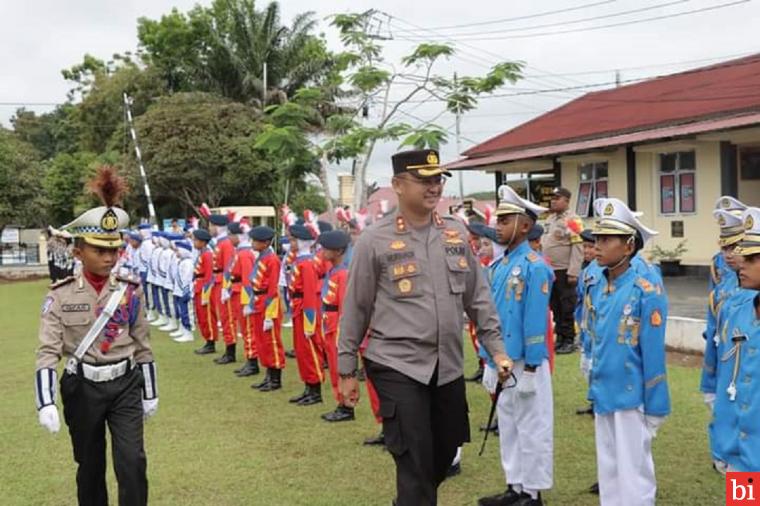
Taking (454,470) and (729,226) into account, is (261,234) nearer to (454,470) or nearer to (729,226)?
(454,470)

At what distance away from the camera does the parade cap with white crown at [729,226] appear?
4996 mm

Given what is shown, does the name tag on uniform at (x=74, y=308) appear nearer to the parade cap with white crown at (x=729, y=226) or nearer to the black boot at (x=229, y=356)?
the parade cap with white crown at (x=729, y=226)

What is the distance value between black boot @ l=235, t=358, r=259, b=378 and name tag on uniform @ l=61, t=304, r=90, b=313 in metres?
5.73

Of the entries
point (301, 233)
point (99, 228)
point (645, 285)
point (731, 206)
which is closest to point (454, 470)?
point (645, 285)

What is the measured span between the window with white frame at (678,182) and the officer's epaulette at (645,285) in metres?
15.6

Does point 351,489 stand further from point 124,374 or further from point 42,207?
point 42,207

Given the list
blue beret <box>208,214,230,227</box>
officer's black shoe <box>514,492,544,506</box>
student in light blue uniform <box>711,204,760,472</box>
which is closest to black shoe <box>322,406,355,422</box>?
officer's black shoe <box>514,492,544,506</box>

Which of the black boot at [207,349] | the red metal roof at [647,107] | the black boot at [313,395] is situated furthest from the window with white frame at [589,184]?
the black boot at [313,395]

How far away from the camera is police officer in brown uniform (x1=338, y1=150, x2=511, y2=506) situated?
3812 millimetres

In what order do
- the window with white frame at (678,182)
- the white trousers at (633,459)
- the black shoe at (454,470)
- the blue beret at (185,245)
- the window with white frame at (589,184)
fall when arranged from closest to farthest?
1. the white trousers at (633,459)
2. the black shoe at (454,470)
3. the blue beret at (185,245)
4. the window with white frame at (678,182)
5. the window with white frame at (589,184)

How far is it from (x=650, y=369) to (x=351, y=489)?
92.2 inches

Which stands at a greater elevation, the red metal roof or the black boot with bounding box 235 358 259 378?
the red metal roof

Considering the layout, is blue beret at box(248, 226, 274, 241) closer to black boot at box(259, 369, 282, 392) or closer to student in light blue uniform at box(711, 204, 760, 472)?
black boot at box(259, 369, 282, 392)

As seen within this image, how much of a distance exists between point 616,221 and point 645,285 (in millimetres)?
403
